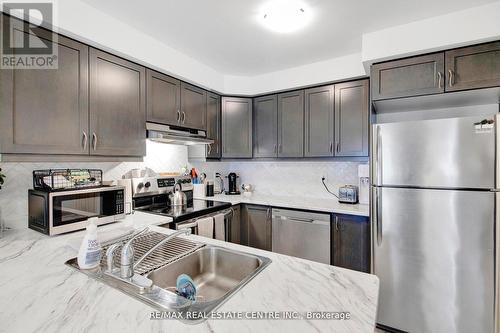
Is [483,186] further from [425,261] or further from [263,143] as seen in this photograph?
[263,143]

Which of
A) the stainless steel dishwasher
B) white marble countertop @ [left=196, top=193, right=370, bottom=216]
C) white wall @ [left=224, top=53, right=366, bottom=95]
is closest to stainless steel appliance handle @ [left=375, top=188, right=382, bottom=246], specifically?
white marble countertop @ [left=196, top=193, right=370, bottom=216]

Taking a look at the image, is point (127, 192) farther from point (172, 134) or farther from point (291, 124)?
point (291, 124)

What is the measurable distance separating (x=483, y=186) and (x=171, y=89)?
2.63 m

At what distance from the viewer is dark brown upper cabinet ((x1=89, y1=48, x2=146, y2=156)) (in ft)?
5.77

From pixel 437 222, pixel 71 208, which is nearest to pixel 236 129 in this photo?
pixel 71 208

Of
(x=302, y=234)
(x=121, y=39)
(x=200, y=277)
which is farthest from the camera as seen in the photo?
(x=302, y=234)

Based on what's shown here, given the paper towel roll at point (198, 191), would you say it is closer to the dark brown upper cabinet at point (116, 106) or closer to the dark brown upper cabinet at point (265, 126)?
the dark brown upper cabinet at point (265, 126)

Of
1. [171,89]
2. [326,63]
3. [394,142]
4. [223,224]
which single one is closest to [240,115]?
[171,89]

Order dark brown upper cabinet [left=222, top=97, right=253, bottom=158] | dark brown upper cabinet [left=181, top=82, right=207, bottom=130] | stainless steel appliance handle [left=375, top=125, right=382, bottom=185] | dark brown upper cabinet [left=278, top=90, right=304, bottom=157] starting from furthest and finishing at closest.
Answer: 1. dark brown upper cabinet [left=222, top=97, right=253, bottom=158]
2. dark brown upper cabinet [left=278, top=90, right=304, bottom=157]
3. dark brown upper cabinet [left=181, top=82, right=207, bottom=130]
4. stainless steel appliance handle [left=375, top=125, right=382, bottom=185]

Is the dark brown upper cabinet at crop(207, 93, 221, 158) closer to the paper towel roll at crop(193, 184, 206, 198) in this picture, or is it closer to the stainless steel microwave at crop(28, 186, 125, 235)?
the paper towel roll at crop(193, 184, 206, 198)

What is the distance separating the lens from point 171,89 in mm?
2361

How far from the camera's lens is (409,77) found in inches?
74.6

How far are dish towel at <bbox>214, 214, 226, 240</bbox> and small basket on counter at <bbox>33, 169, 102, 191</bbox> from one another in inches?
44.5

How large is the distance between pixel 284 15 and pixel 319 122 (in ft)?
4.01
